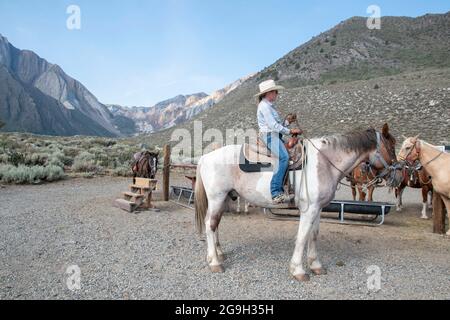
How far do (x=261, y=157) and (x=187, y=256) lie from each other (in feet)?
6.92

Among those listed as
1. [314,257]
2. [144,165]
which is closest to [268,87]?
[314,257]

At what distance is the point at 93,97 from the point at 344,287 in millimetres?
176278

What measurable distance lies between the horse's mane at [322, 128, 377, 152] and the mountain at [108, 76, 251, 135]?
451ft

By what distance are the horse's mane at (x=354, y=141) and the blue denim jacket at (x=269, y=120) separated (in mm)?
723

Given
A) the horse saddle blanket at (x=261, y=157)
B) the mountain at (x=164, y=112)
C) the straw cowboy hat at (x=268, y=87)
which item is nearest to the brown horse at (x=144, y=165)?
the horse saddle blanket at (x=261, y=157)

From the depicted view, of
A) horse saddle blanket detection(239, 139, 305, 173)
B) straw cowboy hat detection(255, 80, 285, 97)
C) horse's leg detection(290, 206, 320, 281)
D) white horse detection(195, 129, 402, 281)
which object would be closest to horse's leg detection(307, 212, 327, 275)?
white horse detection(195, 129, 402, 281)

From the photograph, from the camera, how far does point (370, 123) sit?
2959cm

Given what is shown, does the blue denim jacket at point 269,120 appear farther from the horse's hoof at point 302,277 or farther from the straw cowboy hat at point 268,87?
Answer: the horse's hoof at point 302,277

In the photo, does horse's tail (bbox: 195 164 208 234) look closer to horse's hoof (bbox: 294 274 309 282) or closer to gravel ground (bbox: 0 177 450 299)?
gravel ground (bbox: 0 177 450 299)

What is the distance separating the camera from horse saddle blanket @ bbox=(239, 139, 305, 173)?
4598 mm

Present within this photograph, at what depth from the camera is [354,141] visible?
4.69 m

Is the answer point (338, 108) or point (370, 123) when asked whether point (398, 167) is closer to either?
point (370, 123)

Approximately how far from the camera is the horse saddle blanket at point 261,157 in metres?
4.60
